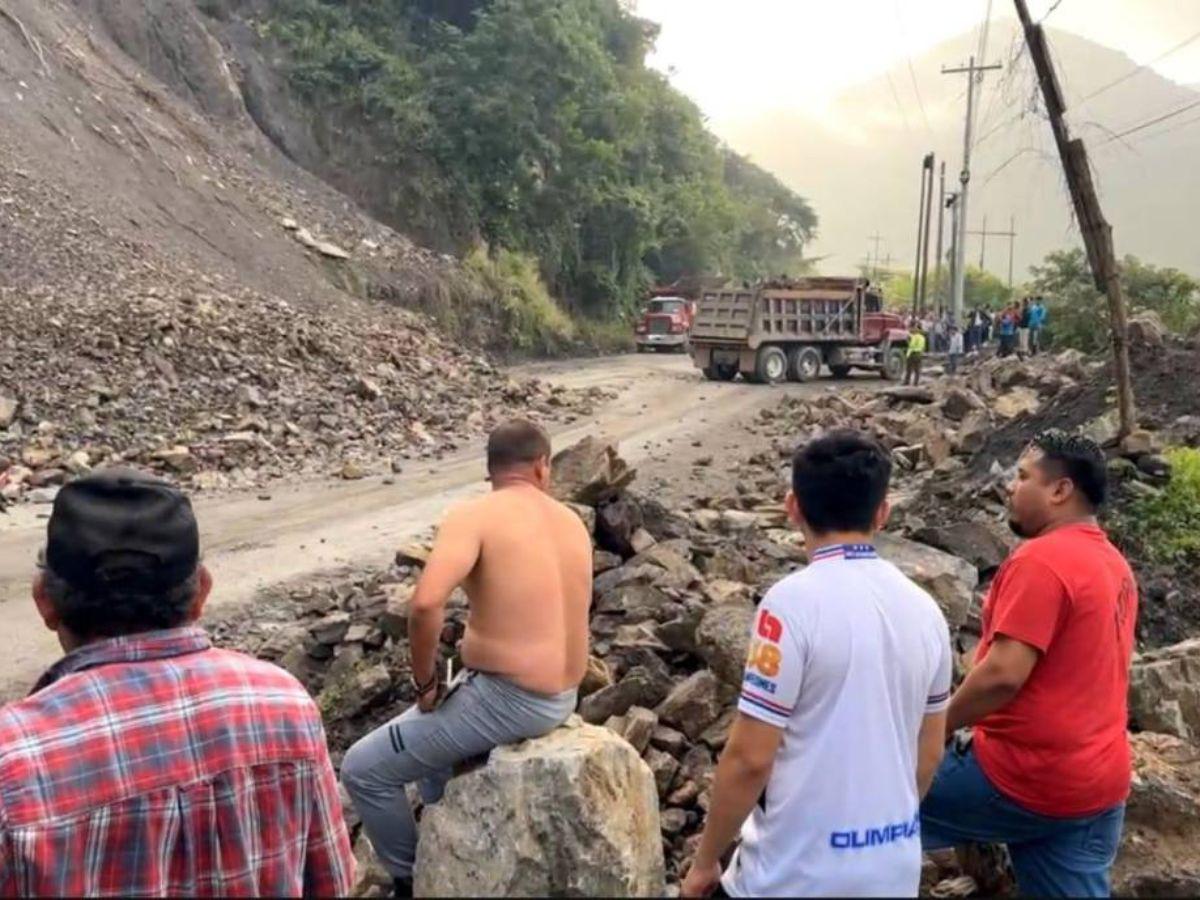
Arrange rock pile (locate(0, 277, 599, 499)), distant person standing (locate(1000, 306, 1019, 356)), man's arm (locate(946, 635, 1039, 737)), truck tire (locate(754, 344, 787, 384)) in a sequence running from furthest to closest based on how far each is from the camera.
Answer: distant person standing (locate(1000, 306, 1019, 356)) → truck tire (locate(754, 344, 787, 384)) → rock pile (locate(0, 277, 599, 499)) → man's arm (locate(946, 635, 1039, 737))

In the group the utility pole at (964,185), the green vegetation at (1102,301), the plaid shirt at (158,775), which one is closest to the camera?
the plaid shirt at (158,775)

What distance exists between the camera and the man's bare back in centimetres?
364

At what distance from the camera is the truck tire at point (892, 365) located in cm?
2856

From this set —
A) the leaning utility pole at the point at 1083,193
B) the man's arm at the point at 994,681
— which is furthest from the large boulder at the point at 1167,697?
the leaning utility pole at the point at 1083,193

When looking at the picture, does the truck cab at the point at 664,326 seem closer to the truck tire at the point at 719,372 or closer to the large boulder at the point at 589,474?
the truck tire at the point at 719,372

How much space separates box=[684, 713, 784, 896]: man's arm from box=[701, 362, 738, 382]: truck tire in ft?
79.3

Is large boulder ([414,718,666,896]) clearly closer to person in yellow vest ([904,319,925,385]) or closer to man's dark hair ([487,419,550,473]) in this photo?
man's dark hair ([487,419,550,473])

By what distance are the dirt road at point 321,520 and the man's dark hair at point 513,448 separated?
4.12 metres

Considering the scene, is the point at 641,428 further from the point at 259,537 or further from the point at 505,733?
the point at 505,733

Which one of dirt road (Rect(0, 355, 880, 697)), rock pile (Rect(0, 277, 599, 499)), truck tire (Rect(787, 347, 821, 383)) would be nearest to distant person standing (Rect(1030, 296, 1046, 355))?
truck tire (Rect(787, 347, 821, 383))

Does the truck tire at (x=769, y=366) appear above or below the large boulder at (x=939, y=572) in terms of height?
below

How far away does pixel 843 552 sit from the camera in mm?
2652

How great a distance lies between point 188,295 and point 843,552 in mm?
16791

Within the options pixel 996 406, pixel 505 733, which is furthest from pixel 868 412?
pixel 505 733
